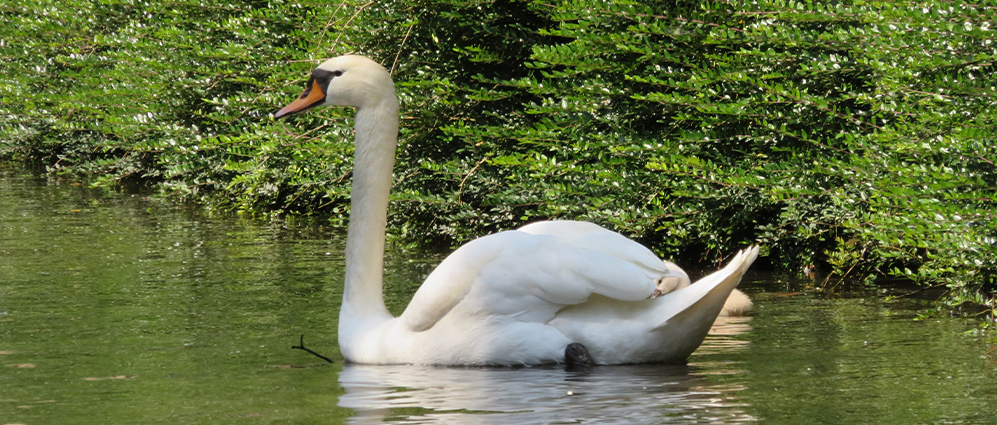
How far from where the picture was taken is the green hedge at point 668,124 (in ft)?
21.2

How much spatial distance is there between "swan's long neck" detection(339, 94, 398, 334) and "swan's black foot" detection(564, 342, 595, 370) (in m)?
1.01

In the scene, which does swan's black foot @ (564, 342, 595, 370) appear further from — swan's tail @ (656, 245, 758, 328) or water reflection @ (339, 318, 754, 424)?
swan's tail @ (656, 245, 758, 328)

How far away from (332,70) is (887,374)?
291 cm

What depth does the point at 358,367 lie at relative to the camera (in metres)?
5.52

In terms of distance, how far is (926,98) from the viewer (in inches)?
261

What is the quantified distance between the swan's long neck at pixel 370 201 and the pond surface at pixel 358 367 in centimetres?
35

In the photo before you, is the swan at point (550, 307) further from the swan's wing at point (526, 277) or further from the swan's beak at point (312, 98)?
the swan's beak at point (312, 98)

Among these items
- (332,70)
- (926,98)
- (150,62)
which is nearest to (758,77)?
(926,98)

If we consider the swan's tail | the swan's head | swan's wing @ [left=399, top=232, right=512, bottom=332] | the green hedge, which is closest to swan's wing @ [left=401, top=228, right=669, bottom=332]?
swan's wing @ [left=399, top=232, right=512, bottom=332]

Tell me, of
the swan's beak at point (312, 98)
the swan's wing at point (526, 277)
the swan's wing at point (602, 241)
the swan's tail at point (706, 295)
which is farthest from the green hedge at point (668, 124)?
the swan's beak at point (312, 98)

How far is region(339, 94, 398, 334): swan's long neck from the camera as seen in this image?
5895 millimetres

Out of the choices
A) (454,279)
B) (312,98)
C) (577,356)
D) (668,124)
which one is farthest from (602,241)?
(668,124)

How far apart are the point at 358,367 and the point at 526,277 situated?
2.90 feet

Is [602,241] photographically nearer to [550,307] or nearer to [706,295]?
[550,307]
